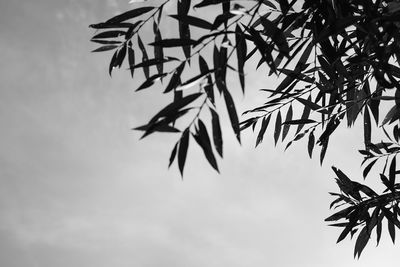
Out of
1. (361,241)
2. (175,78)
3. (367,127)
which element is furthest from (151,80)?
(361,241)

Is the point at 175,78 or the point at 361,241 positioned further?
the point at 361,241

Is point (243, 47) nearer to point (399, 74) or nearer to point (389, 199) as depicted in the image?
point (399, 74)

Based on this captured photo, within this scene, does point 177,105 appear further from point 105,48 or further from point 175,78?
point 105,48

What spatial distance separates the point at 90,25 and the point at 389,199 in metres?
1.85

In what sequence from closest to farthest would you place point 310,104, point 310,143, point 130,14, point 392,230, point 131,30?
point 130,14
point 131,30
point 310,104
point 310,143
point 392,230

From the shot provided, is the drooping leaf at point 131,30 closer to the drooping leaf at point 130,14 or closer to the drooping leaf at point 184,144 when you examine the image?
the drooping leaf at point 130,14

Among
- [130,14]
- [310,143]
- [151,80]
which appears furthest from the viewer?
[310,143]

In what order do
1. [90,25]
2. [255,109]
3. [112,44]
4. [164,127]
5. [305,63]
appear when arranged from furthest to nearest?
[255,109], [305,63], [112,44], [90,25], [164,127]

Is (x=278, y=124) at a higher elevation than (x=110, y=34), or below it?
below

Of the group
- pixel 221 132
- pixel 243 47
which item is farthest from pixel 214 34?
pixel 243 47

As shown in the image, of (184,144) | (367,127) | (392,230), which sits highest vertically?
(367,127)

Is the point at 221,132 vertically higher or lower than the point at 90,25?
lower

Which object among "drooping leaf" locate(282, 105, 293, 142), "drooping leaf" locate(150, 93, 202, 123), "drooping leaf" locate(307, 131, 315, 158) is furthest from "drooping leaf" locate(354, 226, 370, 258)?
"drooping leaf" locate(150, 93, 202, 123)

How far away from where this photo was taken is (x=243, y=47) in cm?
142
